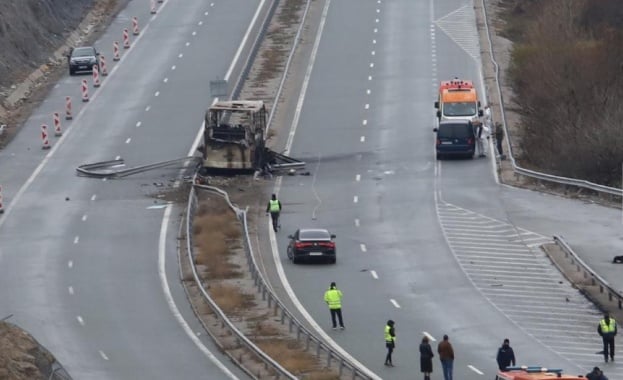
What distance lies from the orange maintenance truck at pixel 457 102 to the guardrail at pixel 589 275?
1946cm

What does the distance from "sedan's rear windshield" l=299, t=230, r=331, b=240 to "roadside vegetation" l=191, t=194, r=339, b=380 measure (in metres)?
1.95

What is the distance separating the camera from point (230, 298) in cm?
4672

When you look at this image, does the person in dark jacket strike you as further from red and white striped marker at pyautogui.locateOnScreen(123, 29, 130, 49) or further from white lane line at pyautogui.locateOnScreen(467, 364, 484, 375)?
red and white striped marker at pyautogui.locateOnScreen(123, 29, 130, 49)

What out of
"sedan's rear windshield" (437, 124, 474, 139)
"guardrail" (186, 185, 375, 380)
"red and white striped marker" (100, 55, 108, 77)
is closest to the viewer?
"guardrail" (186, 185, 375, 380)

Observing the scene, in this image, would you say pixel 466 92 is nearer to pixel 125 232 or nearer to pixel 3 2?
pixel 125 232

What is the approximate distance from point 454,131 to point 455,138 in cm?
30

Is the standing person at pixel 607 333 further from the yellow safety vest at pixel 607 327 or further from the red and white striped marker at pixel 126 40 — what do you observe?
the red and white striped marker at pixel 126 40

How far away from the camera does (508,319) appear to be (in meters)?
43.3

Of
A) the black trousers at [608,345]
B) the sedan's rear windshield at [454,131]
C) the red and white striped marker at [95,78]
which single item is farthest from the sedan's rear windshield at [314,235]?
the red and white striped marker at [95,78]

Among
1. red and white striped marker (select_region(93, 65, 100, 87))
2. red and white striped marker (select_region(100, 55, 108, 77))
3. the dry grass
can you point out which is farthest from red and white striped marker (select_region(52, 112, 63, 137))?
the dry grass

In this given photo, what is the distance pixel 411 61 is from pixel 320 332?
45.9 metres

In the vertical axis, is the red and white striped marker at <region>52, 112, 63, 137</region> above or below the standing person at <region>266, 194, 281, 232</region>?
below

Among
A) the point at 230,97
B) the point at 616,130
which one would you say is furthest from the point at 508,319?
the point at 230,97

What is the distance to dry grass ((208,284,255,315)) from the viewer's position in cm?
4570
